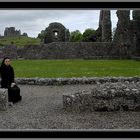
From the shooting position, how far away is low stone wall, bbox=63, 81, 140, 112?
28.1 ft

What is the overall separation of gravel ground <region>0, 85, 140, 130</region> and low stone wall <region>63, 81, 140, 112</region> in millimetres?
207

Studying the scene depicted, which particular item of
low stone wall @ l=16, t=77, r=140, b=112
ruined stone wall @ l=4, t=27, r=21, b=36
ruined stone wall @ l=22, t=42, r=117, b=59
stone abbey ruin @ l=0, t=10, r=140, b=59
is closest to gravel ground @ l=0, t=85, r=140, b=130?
low stone wall @ l=16, t=77, r=140, b=112

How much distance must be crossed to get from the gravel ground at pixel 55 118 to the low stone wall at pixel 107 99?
21 centimetres

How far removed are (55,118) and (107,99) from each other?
1289 mm

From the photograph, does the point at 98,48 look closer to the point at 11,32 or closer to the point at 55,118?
the point at 55,118

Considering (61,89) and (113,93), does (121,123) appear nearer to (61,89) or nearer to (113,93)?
(113,93)

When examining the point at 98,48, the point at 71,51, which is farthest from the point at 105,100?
the point at 98,48

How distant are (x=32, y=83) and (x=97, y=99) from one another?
18.3 ft

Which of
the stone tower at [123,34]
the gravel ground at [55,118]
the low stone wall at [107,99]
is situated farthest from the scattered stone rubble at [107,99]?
the stone tower at [123,34]

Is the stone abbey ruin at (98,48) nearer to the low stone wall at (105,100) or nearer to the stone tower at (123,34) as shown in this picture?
the stone tower at (123,34)

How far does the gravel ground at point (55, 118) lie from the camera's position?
7148 millimetres

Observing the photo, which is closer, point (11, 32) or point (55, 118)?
point (55, 118)

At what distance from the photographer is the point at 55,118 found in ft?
25.9

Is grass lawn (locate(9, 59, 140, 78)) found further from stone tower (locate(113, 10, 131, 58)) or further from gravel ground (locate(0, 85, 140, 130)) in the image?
stone tower (locate(113, 10, 131, 58))
